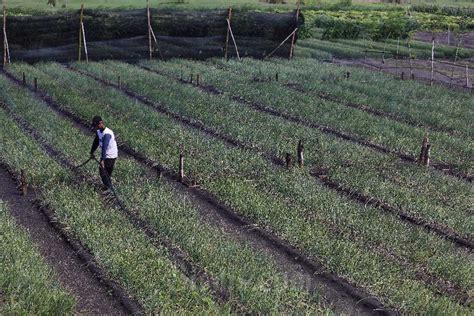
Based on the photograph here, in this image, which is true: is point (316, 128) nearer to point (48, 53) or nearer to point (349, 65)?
point (349, 65)

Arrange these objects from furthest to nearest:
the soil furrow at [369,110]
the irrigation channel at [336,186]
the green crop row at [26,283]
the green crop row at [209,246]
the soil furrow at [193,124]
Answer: the soil furrow at [369,110] < the soil furrow at [193,124] < the irrigation channel at [336,186] < the green crop row at [209,246] < the green crop row at [26,283]

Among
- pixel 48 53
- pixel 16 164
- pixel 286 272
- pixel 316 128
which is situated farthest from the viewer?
pixel 48 53

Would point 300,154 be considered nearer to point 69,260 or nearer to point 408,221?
point 408,221

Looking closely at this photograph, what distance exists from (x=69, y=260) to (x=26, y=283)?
148cm

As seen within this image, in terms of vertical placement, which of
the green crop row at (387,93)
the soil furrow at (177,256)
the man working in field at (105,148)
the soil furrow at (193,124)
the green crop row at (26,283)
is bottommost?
the soil furrow at (193,124)

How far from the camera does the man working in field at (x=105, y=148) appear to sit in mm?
12789

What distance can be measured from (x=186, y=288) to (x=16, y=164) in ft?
24.2

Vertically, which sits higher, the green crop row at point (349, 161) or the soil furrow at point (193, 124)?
the green crop row at point (349, 161)

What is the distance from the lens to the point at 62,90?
22953 millimetres

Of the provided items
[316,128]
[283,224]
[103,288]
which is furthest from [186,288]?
[316,128]

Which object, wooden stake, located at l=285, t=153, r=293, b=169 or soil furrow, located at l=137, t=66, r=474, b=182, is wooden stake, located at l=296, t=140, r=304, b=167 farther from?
soil furrow, located at l=137, t=66, r=474, b=182

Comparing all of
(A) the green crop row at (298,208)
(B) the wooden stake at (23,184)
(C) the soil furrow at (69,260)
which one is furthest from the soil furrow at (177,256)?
(A) the green crop row at (298,208)

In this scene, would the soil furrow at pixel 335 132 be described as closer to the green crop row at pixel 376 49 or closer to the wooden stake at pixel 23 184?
the wooden stake at pixel 23 184

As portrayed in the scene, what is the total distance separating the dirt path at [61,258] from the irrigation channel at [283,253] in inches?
55.3
